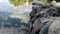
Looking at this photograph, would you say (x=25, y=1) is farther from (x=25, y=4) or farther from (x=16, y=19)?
(x=16, y=19)

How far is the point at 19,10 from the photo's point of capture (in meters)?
9.79

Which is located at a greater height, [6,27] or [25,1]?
[25,1]

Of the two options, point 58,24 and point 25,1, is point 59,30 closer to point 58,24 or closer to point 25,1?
point 58,24

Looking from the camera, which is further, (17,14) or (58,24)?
(17,14)

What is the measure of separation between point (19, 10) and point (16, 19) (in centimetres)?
103

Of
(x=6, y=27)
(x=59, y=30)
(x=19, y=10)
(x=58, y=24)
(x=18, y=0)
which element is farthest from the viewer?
(x=18, y=0)

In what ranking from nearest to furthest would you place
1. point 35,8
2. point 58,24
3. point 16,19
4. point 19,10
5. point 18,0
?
point 58,24, point 35,8, point 16,19, point 19,10, point 18,0

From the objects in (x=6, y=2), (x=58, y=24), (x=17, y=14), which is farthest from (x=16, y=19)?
(x=58, y=24)

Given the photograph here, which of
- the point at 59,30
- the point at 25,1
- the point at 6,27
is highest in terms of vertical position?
the point at 59,30

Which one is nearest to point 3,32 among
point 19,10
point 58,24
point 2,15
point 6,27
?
point 6,27

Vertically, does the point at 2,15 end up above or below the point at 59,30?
below

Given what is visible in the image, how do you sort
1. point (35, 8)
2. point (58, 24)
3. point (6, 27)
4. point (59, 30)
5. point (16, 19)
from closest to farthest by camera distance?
point (59, 30)
point (58, 24)
point (35, 8)
point (6, 27)
point (16, 19)

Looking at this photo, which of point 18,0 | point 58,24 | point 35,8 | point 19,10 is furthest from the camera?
point 18,0

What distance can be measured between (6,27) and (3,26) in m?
0.22
